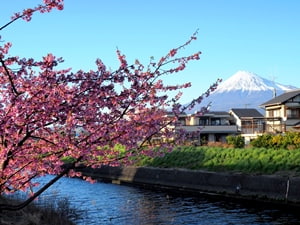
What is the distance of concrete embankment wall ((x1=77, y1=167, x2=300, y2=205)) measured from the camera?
22.6m

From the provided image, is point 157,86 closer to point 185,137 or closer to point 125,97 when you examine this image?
point 125,97

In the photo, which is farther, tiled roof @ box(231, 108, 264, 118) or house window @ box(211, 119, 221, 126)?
tiled roof @ box(231, 108, 264, 118)

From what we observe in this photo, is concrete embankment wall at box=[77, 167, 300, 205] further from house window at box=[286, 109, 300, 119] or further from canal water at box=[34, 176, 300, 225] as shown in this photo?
house window at box=[286, 109, 300, 119]

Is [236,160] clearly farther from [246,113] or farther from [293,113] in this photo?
[246,113]

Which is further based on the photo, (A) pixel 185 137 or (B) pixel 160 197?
(B) pixel 160 197

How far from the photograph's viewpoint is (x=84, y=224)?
17344 mm

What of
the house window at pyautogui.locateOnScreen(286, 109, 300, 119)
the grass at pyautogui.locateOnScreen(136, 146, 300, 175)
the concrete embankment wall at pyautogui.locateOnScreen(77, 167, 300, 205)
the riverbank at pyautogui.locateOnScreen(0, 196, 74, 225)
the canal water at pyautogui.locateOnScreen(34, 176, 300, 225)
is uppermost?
the house window at pyautogui.locateOnScreen(286, 109, 300, 119)

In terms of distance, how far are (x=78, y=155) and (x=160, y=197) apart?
→ 19.5m

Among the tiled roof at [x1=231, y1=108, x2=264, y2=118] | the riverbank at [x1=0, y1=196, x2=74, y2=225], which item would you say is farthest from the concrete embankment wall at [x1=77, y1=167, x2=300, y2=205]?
the tiled roof at [x1=231, y1=108, x2=264, y2=118]

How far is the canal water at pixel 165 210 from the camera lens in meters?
18.5

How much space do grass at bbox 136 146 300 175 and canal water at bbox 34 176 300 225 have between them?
3.54 meters

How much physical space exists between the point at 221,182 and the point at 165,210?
691 centimetres

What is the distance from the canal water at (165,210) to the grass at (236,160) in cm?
354

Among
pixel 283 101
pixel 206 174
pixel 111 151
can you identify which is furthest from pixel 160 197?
pixel 283 101
